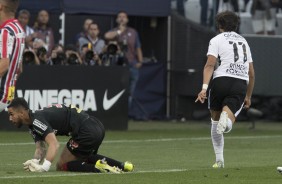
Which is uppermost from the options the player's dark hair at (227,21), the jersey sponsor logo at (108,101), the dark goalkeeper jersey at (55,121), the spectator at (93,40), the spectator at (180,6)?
the player's dark hair at (227,21)

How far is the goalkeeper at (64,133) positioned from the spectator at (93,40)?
33.9ft

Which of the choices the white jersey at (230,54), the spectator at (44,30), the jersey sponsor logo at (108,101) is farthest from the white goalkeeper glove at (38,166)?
the spectator at (44,30)

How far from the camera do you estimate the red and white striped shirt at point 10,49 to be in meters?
12.1

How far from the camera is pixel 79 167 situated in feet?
42.3

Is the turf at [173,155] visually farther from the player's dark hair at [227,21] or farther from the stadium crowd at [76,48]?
the player's dark hair at [227,21]

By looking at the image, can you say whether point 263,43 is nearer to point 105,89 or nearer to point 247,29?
point 247,29

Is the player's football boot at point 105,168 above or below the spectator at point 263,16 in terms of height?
below

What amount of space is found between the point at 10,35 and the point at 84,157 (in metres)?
1.92

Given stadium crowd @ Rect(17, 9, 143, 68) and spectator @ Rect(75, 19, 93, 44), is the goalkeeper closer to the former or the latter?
stadium crowd @ Rect(17, 9, 143, 68)

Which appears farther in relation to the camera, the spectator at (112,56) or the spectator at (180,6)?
the spectator at (180,6)

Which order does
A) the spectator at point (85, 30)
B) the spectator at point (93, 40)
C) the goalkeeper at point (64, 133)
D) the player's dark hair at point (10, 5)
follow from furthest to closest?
1. the spectator at point (85, 30)
2. the spectator at point (93, 40)
3. the goalkeeper at point (64, 133)
4. the player's dark hair at point (10, 5)

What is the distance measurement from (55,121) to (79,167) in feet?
2.06

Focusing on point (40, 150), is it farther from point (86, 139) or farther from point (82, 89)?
point (82, 89)

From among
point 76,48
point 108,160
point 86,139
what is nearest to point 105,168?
point 108,160
